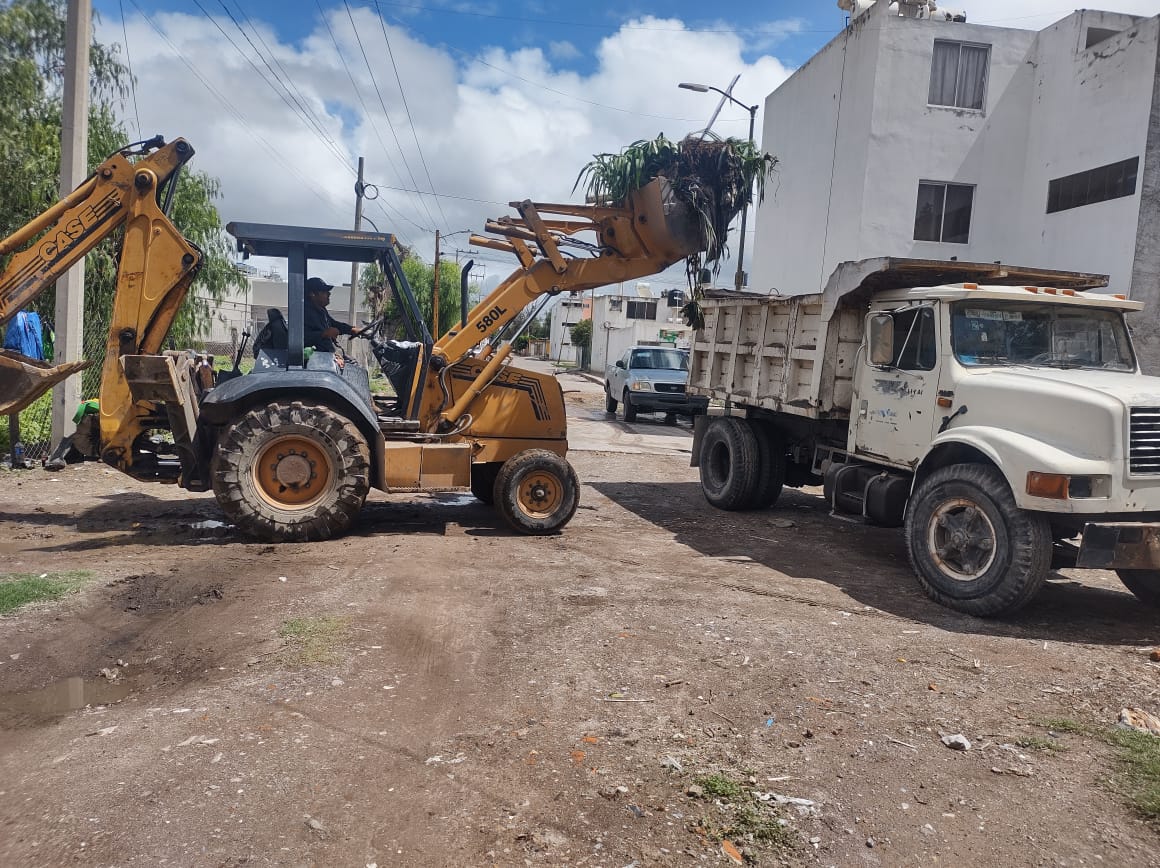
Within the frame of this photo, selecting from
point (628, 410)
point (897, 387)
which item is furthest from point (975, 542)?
point (628, 410)

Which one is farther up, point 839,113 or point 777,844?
point 839,113

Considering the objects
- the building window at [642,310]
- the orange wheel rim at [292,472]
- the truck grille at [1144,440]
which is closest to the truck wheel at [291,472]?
the orange wheel rim at [292,472]

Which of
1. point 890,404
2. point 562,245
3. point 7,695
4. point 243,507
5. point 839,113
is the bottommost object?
point 7,695

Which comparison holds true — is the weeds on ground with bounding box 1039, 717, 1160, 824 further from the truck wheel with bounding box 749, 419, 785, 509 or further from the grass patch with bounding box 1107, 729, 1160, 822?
the truck wheel with bounding box 749, 419, 785, 509

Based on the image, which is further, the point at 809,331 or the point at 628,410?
the point at 628,410

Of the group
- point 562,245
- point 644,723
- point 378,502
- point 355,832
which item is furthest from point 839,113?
point 355,832

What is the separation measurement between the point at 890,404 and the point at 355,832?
19.7 feet

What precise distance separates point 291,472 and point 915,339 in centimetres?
546

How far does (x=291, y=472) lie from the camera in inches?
285

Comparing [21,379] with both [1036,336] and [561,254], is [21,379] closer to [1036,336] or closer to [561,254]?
[561,254]

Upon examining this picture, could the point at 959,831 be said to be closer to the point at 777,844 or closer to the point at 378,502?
the point at 777,844

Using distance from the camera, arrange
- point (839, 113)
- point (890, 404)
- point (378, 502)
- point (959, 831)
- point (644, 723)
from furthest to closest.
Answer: point (839, 113) < point (378, 502) < point (890, 404) < point (644, 723) < point (959, 831)

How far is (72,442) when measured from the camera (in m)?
7.51

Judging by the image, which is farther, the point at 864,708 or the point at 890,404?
the point at 890,404
